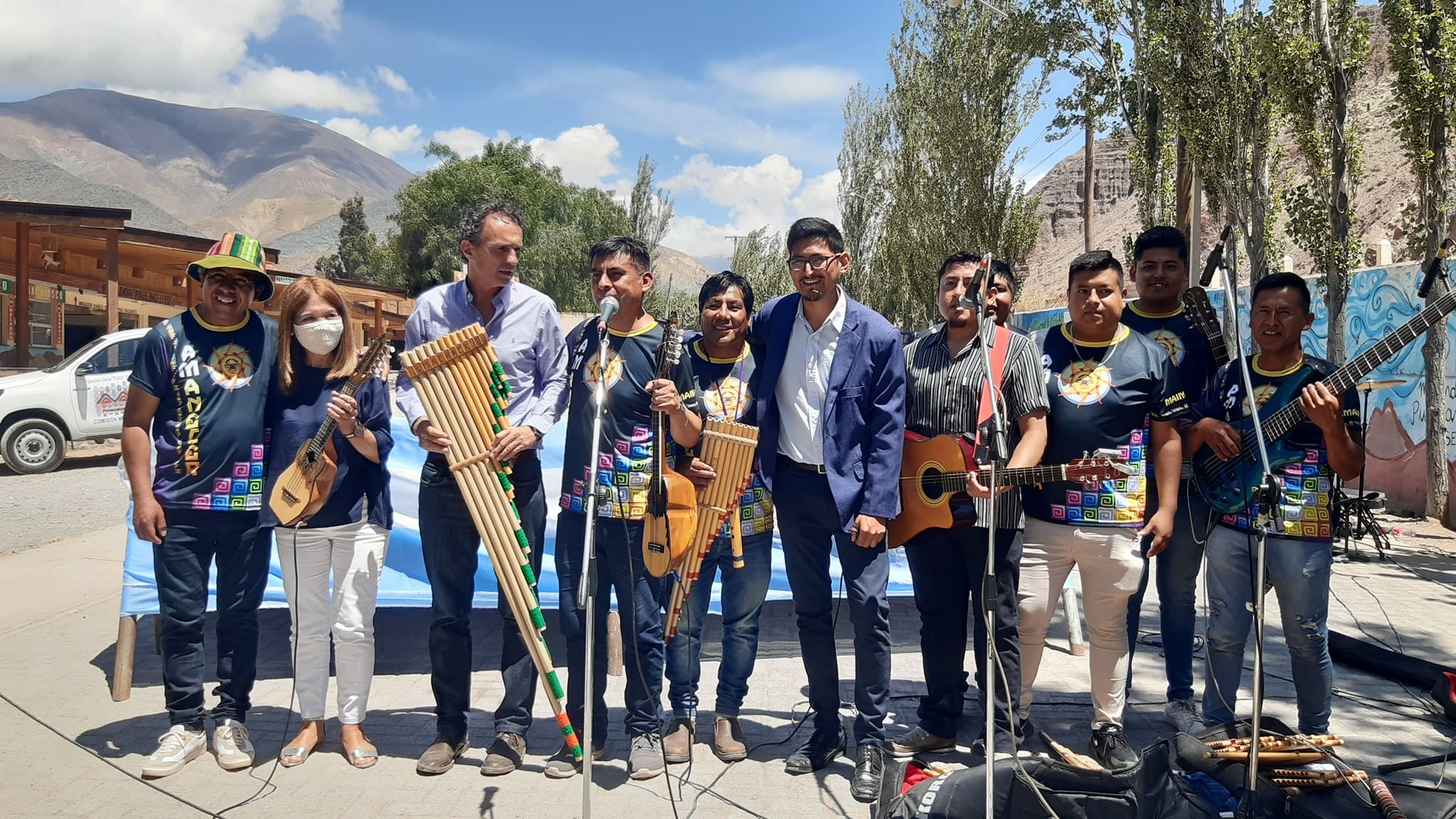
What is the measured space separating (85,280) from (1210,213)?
22.9 meters

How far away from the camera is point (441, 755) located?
11.5 feet

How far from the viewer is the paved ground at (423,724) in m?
3.27

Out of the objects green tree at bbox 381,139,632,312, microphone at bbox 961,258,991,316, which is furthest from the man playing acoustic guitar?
green tree at bbox 381,139,632,312

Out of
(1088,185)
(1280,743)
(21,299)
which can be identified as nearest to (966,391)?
(1280,743)

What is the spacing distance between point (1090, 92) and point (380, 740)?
983 inches

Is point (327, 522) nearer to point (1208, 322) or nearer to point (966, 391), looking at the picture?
point (966, 391)

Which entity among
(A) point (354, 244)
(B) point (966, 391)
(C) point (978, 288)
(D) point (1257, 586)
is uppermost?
(A) point (354, 244)

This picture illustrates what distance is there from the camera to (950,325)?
3693mm

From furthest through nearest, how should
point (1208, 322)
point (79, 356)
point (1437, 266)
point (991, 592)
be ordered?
point (79, 356), point (1208, 322), point (1437, 266), point (991, 592)

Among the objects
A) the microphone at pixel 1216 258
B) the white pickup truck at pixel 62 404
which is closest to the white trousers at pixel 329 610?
the microphone at pixel 1216 258

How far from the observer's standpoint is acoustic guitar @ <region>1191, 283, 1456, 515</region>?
3244 mm

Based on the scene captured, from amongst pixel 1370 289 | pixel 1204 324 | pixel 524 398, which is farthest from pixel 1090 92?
pixel 524 398

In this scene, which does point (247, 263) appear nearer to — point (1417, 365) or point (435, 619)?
point (435, 619)

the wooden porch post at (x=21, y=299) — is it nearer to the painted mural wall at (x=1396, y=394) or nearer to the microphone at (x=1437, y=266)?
the painted mural wall at (x=1396, y=394)
